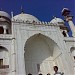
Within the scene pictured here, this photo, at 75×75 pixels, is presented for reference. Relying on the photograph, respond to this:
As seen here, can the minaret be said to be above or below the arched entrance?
above

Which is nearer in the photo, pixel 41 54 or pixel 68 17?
pixel 41 54

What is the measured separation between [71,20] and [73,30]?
193 centimetres

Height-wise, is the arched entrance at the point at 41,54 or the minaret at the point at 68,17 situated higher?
the minaret at the point at 68,17

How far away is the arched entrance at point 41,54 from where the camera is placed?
641 inches

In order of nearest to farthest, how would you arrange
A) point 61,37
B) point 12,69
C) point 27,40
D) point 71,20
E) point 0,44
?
1. point 12,69
2. point 0,44
3. point 27,40
4. point 61,37
5. point 71,20

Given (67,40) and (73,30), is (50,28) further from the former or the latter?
(73,30)

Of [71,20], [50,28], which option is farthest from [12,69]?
[71,20]

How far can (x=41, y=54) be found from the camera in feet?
56.7

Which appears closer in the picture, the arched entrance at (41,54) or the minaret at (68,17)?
the arched entrance at (41,54)

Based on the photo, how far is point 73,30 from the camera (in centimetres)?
2050

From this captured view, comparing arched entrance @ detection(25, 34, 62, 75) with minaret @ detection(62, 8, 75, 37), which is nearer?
arched entrance @ detection(25, 34, 62, 75)

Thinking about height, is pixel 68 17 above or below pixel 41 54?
above

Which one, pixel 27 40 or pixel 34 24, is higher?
pixel 34 24

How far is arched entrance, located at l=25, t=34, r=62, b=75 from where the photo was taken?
53.4 feet
